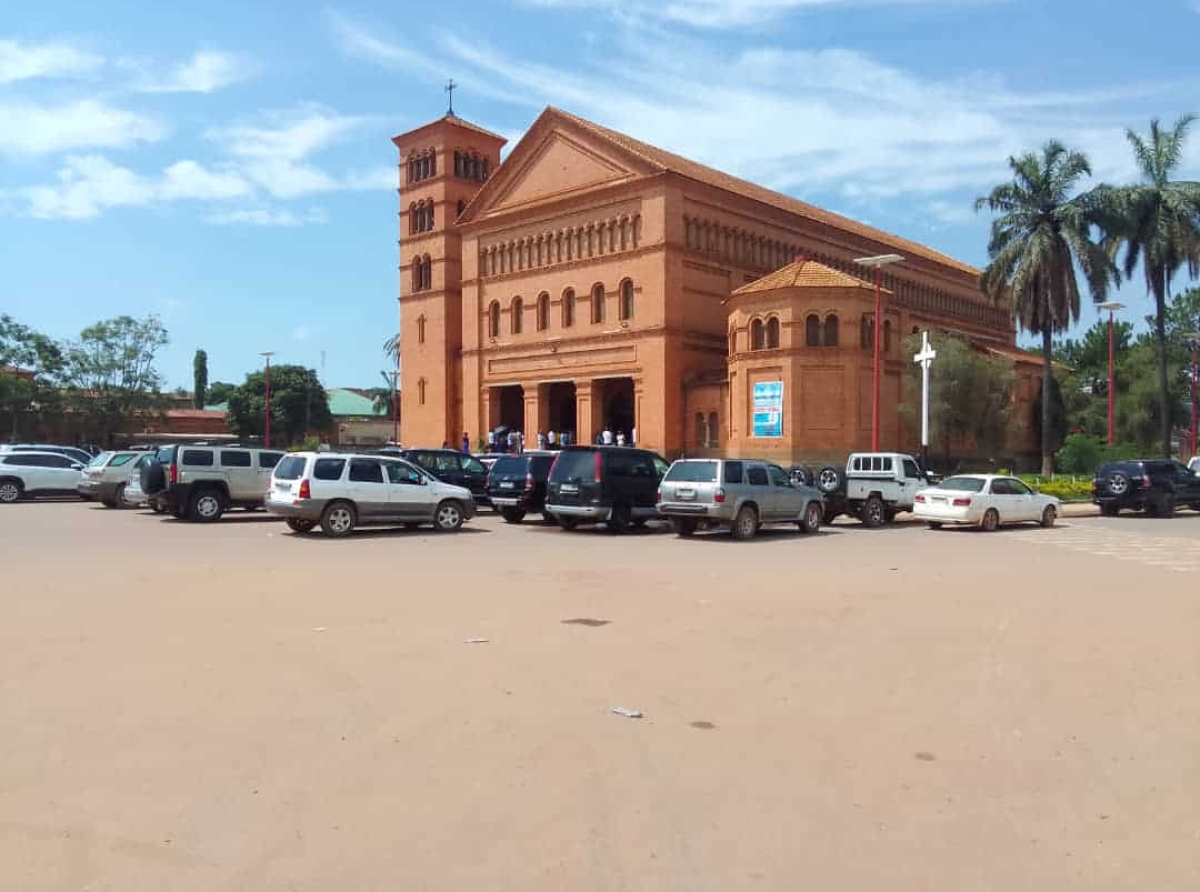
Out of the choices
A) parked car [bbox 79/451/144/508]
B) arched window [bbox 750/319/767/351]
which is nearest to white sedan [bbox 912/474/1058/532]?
arched window [bbox 750/319/767/351]

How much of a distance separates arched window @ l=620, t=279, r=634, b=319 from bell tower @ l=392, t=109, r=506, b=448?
487 inches

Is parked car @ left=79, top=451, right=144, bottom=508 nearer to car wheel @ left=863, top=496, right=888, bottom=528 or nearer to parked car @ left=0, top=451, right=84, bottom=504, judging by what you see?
parked car @ left=0, top=451, right=84, bottom=504

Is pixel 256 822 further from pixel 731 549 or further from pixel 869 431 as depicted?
pixel 869 431

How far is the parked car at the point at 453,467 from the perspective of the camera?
85.9 ft

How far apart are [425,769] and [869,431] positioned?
38.2m

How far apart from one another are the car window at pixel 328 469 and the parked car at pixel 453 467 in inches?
262

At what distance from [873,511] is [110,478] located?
→ 2042 cm

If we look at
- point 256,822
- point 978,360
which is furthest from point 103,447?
point 256,822

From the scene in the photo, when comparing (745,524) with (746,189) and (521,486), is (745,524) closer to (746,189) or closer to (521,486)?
(521,486)

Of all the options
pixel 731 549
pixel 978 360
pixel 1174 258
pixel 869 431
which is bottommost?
pixel 731 549

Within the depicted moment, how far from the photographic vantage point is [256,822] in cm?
454

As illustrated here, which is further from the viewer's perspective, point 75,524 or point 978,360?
point 978,360

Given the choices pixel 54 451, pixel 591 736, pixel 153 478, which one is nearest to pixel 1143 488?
pixel 153 478

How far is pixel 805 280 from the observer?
40.4 m
